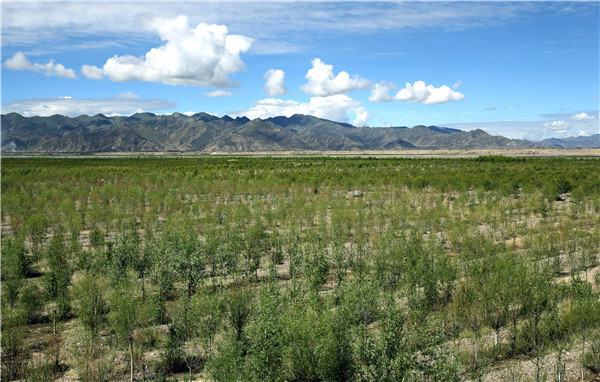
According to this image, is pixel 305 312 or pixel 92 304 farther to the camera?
pixel 92 304

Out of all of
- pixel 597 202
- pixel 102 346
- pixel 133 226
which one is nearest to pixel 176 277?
pixel 102 346

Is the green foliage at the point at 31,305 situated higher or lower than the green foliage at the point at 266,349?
lower

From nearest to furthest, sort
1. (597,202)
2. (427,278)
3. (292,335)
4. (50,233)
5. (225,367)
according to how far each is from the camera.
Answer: (225,367)
(292,335)
(427,278)
(50,233)
(597,202)

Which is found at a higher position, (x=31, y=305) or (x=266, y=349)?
(x=266, y=349)

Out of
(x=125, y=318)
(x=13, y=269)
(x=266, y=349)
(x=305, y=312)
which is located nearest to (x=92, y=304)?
(x=125, y=318)

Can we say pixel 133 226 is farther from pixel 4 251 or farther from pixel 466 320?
pixel 466 320

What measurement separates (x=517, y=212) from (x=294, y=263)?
1904 centimetres

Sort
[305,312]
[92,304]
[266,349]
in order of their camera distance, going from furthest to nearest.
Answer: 1. [92,304]
2. [305,312]
3. [266,349]

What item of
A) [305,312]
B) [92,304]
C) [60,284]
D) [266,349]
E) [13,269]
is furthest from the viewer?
[13,269]

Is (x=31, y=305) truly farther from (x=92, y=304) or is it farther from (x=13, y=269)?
(x=13, y=269)

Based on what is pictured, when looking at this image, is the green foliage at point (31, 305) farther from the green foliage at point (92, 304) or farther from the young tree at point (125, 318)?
the young tree at point (125, 318)

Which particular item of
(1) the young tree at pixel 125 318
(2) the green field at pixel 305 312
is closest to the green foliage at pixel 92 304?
(2) the green field at pixel 305 312

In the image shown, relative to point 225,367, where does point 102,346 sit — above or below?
below

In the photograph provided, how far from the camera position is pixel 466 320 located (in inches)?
417
